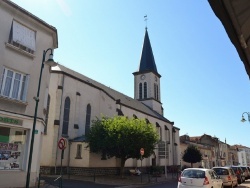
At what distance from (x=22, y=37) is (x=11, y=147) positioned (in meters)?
6.62

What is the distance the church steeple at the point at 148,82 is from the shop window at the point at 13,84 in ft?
Answer: 135

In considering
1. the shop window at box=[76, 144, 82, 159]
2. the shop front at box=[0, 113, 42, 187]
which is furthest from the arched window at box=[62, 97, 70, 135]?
the shop front at box=[0, 113, 42, 187]

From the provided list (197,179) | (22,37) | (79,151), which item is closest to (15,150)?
(22,37)

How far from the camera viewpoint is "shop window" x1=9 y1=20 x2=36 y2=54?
15.1 meters

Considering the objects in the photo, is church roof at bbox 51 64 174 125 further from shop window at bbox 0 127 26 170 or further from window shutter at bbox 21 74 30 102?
shop window at bbox 0 127 26 170

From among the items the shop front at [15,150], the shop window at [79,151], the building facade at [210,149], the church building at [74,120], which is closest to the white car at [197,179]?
the shop front at [15,150]

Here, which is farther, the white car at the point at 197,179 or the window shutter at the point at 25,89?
the window shutter at the point at 25,89

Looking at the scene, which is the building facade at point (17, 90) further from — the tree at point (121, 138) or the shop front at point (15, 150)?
the tree at point (121, 138)

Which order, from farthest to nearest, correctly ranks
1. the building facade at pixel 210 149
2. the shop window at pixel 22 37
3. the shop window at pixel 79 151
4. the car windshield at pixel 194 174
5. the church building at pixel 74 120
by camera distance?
the building facade at pixel 210 149, the shop window at pixel 79 151, the church building at pixel 74 120, the shop window at pixel 22 37, the car windshield at pixel 194 174

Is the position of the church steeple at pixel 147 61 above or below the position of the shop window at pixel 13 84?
above

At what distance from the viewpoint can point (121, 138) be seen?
2505 cm

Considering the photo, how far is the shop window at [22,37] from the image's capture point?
15.1 m

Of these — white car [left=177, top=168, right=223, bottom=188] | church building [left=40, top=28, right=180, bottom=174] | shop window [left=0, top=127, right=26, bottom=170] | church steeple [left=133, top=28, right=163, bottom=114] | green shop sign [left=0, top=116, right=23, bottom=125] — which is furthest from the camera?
church steeple [left=133, top=28, right=163, bottom=114]

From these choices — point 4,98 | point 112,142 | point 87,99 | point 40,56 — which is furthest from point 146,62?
point 4,98
